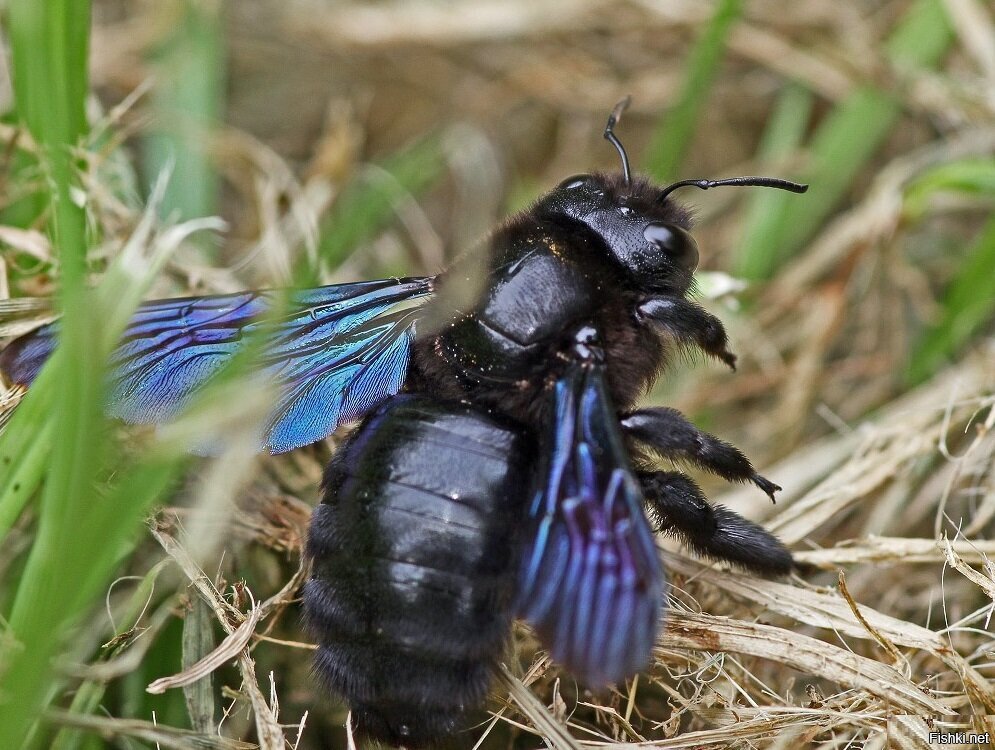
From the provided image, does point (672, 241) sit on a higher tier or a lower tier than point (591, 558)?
higher

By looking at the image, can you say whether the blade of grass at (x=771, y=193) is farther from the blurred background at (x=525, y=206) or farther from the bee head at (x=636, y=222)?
the bee head at (x=636, y=222)

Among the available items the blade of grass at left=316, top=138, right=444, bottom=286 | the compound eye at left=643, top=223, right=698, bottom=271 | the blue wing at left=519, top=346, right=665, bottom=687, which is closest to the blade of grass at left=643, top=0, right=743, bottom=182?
the blade of grass at left=316, top=138, right=444, bottom=286

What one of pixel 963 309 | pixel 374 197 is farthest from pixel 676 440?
pixel 374 197

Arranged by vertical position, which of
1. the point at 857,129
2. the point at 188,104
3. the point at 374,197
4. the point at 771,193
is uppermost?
the point at 857,129

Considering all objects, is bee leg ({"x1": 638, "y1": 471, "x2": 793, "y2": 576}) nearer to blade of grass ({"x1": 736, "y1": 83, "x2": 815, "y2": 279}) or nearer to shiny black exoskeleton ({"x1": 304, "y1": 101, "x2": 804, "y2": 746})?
shiny black exoskeleton ({"x1": 304, "y1": 101, "x2": 804, "y2": 746})

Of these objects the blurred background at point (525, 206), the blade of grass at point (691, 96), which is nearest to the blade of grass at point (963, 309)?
the blurred background at point (525, 206)

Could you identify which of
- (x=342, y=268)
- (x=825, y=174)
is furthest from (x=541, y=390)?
(x=825, y=174)

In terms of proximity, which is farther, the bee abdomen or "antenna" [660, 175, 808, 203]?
"antenna" [660, 175, 808, 203]

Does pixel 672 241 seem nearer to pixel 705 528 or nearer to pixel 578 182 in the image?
pixel 578 182
